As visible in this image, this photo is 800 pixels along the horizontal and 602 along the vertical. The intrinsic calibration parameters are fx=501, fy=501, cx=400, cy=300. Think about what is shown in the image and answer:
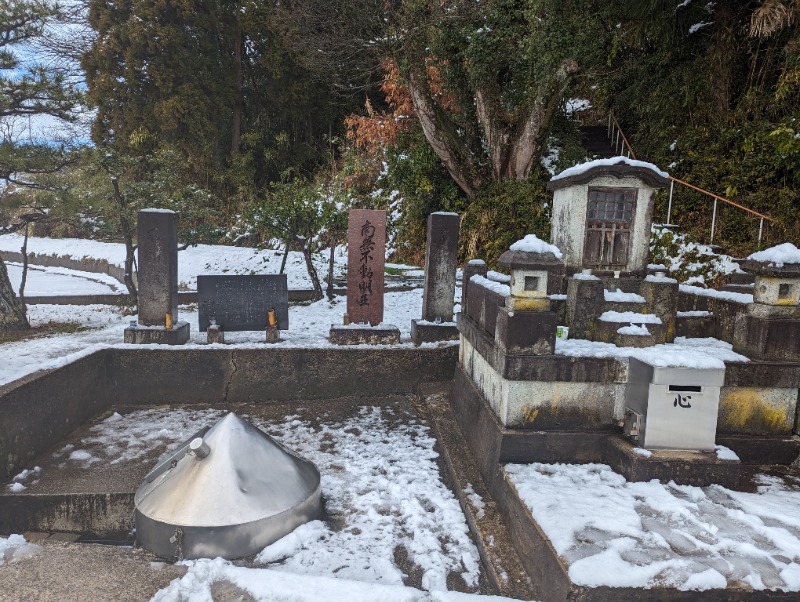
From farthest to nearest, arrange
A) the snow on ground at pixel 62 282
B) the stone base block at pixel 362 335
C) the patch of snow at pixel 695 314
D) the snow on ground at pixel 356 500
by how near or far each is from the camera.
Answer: the snow on ground at pixel 62 282 < the stone base block at pixel 362 335 < the patch of snow at pixel 695 314 < the snow on ground at pixel 356 500

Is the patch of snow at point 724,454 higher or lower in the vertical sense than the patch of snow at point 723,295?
lower

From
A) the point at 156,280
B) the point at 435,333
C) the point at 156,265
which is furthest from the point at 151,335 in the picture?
the point at 435,333

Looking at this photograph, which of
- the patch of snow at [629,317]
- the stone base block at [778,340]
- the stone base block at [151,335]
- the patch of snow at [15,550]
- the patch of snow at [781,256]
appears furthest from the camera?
the stone base block at [151,335]

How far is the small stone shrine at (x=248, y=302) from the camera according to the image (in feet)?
27.1

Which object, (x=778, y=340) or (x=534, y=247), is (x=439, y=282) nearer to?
(x=534, y=247)

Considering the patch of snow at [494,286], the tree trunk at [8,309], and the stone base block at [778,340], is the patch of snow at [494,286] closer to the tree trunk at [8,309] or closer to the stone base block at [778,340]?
the stone base block at [778,340]

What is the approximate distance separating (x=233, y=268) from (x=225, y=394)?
9.61m

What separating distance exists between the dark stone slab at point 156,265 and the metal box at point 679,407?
22.5 feet

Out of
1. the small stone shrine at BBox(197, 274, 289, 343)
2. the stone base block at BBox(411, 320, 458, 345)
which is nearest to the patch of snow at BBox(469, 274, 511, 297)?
the stone base block at BBox(411, 320, 458, 345)

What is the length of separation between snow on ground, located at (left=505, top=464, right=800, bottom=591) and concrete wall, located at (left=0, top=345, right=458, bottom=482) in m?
3.38

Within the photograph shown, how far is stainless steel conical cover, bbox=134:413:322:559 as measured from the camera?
380cm

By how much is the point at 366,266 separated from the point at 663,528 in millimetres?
5809

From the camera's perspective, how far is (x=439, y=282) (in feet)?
27.6

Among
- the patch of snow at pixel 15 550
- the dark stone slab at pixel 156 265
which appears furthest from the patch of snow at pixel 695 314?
the dark stone slab at pixel 156 265
